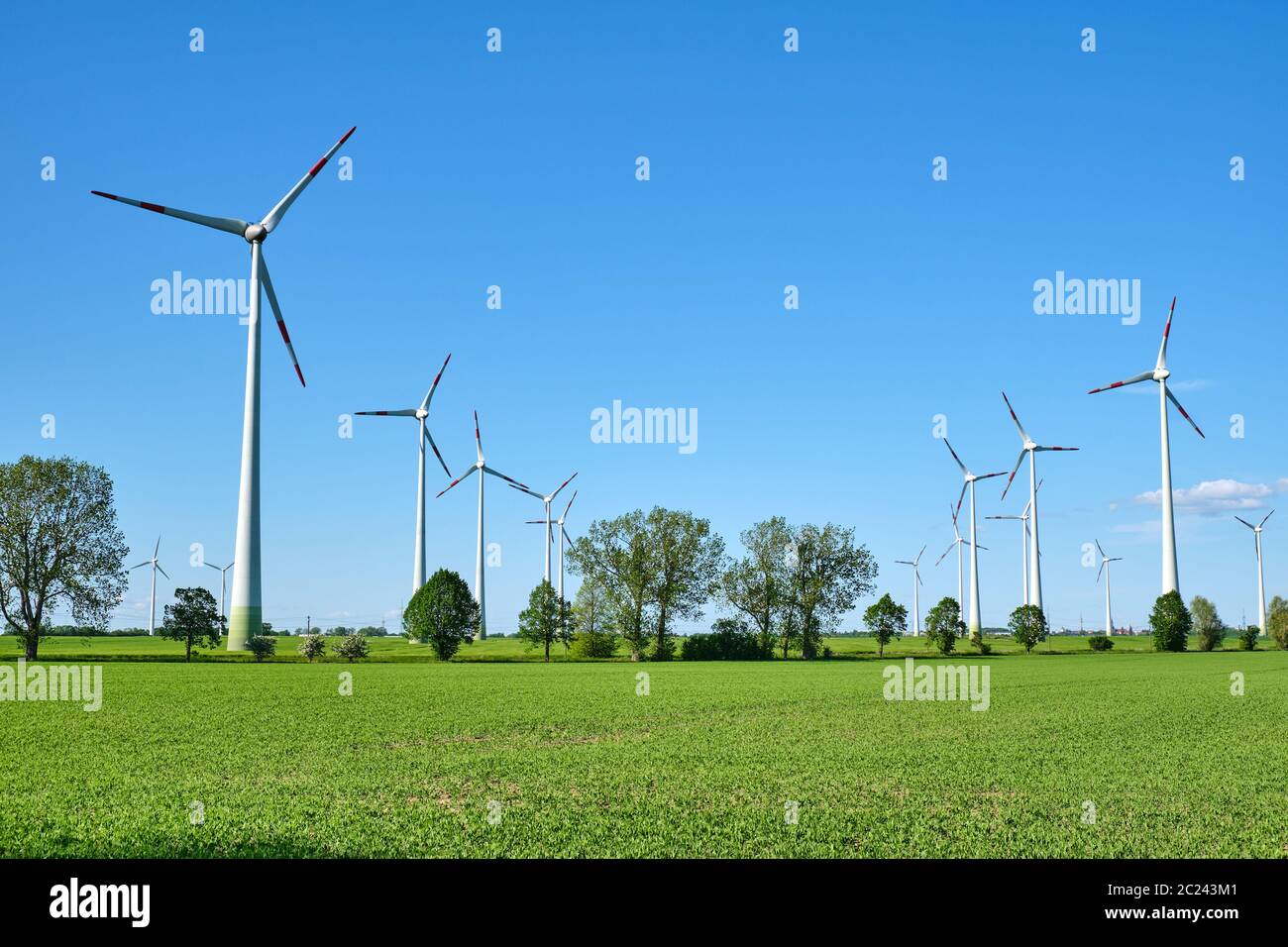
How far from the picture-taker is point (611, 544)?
376 feet

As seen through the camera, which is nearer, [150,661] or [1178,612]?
[150,661]

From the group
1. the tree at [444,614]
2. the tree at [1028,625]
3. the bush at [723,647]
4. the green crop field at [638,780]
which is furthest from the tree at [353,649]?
the tree at [1028,625]

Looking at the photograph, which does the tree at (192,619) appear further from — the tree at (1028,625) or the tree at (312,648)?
the tree at (1028,625)

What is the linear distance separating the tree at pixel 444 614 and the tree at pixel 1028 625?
2953 inches

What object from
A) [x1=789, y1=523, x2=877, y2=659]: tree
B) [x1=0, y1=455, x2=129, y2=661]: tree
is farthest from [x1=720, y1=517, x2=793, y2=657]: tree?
[x1=0, y1=455, x2=129, y2=661]: tree

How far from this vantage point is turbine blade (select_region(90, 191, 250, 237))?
65.1 m

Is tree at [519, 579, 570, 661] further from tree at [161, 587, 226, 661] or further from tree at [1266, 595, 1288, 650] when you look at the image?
tree at [1266, 595, 1288, 650]

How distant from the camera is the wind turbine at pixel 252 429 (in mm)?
74875

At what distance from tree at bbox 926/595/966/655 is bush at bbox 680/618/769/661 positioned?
21.5 meters

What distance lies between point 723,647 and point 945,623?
27.9 meters
